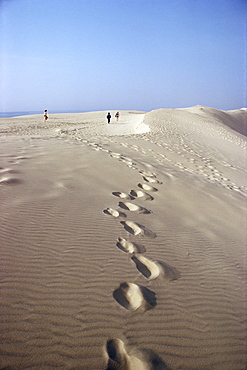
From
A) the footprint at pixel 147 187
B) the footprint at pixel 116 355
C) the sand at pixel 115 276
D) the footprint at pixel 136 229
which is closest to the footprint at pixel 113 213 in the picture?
the sand at pixel 115 276

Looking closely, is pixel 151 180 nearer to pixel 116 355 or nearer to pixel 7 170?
pixel 7 170

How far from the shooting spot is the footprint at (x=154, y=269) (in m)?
2.49

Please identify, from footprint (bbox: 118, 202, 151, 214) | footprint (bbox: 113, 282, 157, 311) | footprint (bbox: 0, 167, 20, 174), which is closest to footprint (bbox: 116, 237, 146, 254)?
footprint (bbox: 113, 282, 157, 311)

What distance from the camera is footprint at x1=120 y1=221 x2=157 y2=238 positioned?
3309 millimetres

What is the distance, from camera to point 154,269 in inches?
102

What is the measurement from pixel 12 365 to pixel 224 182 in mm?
6932

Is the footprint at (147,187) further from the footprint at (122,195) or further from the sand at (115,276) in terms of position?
the footprint at (122,195)

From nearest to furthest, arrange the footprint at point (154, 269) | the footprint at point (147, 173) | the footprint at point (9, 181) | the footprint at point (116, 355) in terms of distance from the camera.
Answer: the footprint at point (116, 355)
the footprint at point (154, 269)
the footprint at point (9, 181)
the footprint at point (147, 173)

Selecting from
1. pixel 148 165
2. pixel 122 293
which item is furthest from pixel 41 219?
pixel 148 165

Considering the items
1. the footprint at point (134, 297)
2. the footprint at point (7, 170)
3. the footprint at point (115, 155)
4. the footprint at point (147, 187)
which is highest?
the footprint at point (115, 155)

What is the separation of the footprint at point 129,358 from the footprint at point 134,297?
33 centimetres

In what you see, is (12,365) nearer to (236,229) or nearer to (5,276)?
(5,276)

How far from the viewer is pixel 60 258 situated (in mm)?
2434

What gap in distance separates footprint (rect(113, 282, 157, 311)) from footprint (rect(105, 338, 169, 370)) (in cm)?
33
